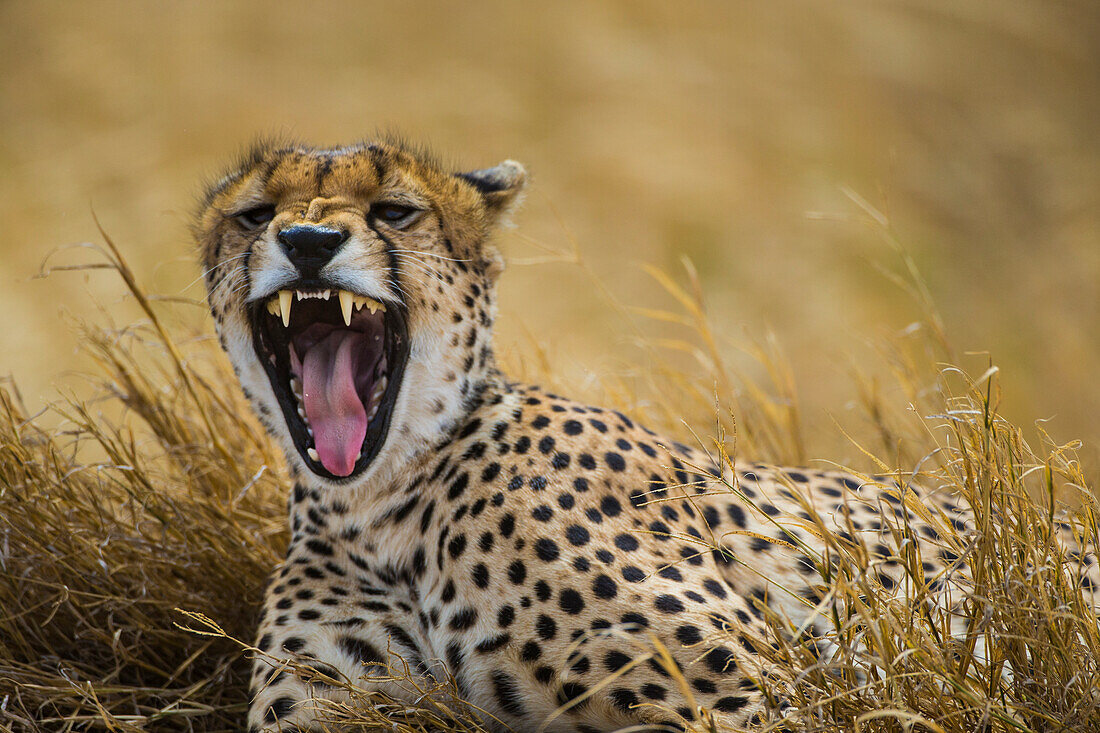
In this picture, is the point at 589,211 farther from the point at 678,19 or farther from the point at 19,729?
the point at 19,729

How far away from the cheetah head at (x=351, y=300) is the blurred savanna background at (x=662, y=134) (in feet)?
14.6

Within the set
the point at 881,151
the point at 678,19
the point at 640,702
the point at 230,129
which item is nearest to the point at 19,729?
the point at 640,702

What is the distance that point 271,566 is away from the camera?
2318mm

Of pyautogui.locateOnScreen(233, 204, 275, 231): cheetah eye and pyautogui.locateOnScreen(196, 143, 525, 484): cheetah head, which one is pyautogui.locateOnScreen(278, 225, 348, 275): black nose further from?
pyautogui.locateOnScreen(233, 204, 275, 231): cheetah eye

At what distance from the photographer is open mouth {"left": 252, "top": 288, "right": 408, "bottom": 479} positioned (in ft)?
6.12

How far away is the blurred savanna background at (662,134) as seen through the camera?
22.4 feet

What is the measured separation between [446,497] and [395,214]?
20.2 inches

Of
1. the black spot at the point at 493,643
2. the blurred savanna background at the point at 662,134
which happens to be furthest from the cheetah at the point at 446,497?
the blurred savanna background at the point at 662,134

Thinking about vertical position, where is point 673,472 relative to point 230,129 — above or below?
below

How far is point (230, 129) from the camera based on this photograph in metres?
7.12

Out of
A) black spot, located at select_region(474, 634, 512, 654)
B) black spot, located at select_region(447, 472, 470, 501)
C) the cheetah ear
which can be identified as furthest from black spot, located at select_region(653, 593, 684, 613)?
the cheetah ear

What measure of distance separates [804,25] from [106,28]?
5.16m

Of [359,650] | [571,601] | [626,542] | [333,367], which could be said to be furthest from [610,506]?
[333,367]

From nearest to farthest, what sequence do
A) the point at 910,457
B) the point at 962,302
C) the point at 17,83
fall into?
the point at 910,457 < the point at 962,302 < the point at 17,83
